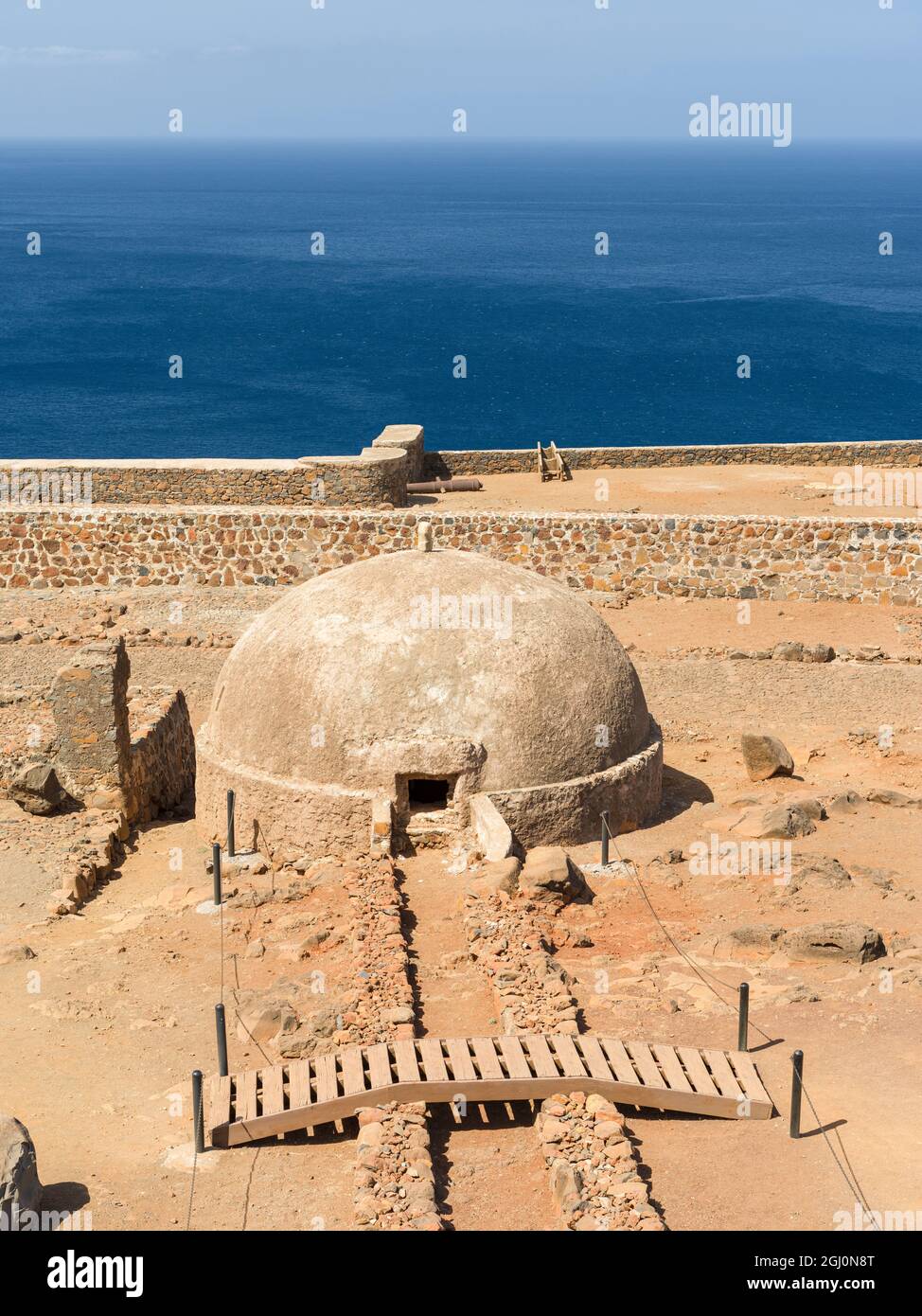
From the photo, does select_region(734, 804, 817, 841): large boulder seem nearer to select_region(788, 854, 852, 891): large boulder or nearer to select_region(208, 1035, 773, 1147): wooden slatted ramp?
select_region(788, 854, 852, 891): large boulder

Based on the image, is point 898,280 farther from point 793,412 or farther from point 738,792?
point 738,792

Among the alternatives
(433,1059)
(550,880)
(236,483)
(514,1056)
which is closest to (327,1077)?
(433,1059)

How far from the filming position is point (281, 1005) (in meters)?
11.8

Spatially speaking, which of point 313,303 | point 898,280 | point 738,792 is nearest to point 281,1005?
point 738,792

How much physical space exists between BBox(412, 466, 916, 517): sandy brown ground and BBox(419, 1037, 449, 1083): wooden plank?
62.8ft

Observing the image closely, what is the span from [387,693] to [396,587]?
1.14 meters

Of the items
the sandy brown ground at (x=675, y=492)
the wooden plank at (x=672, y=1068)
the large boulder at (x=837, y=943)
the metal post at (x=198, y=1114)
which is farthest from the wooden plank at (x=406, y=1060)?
the sandy brown ground at (x=675, y=492)

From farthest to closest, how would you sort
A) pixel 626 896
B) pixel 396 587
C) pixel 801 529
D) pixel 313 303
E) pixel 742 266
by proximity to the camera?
1. pixel 742 266
2. pixel 313 303
3. pixel 801 529
4. pixel 396 587
5. pixel 626 896

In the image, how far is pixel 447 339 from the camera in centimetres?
8669

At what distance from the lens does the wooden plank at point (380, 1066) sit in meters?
10.1

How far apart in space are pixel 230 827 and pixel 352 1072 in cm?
506

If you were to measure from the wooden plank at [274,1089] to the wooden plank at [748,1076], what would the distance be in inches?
118

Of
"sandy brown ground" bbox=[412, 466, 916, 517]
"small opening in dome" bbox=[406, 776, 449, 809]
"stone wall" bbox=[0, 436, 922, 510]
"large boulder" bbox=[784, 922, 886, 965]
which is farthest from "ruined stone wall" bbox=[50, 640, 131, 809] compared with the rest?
"sandy brown ground" bbox=[412, 466, 916, 517]

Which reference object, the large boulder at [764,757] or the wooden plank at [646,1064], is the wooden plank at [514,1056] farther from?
the large boulder at [764,757]
